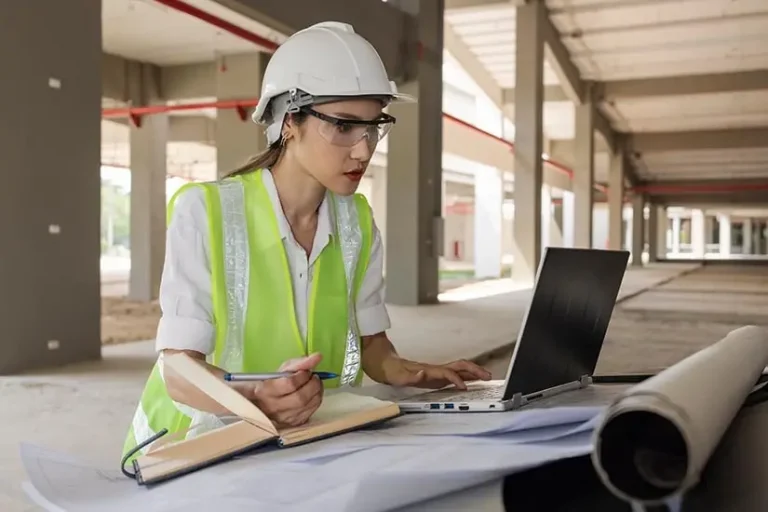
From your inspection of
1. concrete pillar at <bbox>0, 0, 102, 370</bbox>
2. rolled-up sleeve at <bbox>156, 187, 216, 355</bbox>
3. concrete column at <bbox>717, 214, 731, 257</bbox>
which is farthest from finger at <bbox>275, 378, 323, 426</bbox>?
concrete column at <bbox>717, 214, 731, 257</bbox>

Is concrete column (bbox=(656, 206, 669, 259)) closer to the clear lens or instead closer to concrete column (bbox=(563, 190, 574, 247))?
concrete column (bbox=(563, 190, 574, 247))

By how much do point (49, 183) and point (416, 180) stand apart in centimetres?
488

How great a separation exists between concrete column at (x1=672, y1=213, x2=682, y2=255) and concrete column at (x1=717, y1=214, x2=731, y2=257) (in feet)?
7.69

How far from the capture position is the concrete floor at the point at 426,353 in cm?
302

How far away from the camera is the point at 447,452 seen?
104 centimetres

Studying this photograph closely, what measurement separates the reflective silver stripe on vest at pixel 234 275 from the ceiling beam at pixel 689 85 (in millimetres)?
15099

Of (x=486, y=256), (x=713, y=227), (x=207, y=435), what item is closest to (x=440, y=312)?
(x=207, y=435)

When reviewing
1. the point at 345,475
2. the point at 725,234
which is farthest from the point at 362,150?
the point at 725,234

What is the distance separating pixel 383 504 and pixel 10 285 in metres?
3.81

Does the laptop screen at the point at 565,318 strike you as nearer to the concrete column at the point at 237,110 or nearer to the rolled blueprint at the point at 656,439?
the rolled blueprint at the point at 656,439

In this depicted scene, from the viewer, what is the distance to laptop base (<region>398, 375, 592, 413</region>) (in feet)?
4.34

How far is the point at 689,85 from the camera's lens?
1503 centimetres

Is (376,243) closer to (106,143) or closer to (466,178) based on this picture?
(106,143)

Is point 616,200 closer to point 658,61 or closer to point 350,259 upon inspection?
point 658,61
